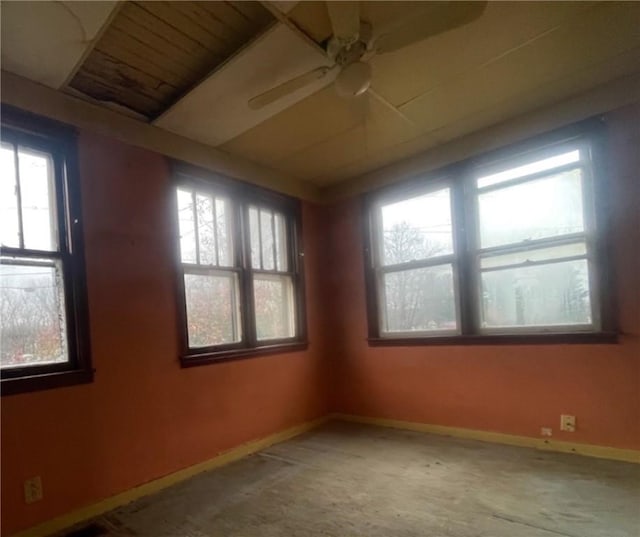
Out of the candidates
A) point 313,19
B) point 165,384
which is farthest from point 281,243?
point 313,19

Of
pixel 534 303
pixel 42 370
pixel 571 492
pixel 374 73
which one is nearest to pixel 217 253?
pixel 42 370

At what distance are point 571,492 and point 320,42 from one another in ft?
9.73

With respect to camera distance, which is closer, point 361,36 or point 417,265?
point 361,36

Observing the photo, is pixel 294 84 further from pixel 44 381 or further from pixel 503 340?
pixel 503 340

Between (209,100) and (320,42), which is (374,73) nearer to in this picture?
(320,42)

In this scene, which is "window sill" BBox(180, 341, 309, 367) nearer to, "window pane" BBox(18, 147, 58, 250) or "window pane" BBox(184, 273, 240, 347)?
"window pane" BBox(184, 273, 240, 347)

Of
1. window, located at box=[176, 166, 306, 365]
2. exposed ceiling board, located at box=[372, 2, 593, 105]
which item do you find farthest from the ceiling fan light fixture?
window, located at box=[176, 166, 306, 365]

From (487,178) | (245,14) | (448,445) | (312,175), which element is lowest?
(448,445)

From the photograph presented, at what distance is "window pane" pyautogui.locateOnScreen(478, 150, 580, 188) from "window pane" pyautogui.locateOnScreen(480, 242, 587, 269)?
2.07ft

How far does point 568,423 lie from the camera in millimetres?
2861

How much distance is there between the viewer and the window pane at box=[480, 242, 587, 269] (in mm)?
2885

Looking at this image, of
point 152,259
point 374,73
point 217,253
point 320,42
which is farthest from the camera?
point 217,253

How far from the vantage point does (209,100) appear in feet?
8.27

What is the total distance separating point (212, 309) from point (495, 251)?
2.45 m
